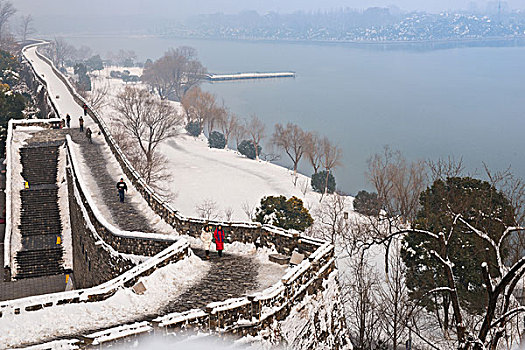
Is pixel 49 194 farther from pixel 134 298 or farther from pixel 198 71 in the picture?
pixel 198 71

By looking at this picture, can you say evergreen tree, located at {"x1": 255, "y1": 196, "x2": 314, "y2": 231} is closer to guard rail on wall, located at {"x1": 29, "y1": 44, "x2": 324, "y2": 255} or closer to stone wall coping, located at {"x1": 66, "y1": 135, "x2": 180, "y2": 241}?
stone wall coping, located at {"x1": 66, "y1": 135, "x2": 180, "y2": 241}

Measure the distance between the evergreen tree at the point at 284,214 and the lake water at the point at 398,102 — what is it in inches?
758

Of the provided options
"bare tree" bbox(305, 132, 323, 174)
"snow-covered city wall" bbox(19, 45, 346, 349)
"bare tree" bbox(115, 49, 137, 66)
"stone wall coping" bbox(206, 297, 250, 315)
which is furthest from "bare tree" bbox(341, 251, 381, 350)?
"bare tree" bbox(115, 49, 137, 66)

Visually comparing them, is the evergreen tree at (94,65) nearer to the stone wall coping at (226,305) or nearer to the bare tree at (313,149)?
the bare tree at (313,149)


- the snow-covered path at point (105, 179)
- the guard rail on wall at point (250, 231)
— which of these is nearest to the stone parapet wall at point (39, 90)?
the snow-covered path at point (105, 179)

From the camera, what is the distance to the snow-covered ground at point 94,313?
9.62 metres

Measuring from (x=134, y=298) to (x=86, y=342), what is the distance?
236 centimetres

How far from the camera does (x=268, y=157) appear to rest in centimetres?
5631

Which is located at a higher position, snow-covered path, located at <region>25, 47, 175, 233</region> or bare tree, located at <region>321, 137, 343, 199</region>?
snow-covered path, located at <region>25, 47, 175, 233</region>

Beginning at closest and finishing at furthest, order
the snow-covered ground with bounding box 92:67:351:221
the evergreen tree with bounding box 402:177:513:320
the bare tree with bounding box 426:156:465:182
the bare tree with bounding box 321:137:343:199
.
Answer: the evergreen tree with bounding box 402:177:513:320 < the bare tree with bounding box 426:156:465:182 < the snow-covered ground with bounding box 92:67:351:221 < the bare tree with bounding box 321:137:343:199

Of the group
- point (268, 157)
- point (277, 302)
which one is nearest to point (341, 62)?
point (268, 157)

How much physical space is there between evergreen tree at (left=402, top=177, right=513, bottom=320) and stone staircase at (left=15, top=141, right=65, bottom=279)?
441 inches

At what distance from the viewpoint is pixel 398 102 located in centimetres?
8225

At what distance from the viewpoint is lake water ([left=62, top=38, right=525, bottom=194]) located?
56.9m
